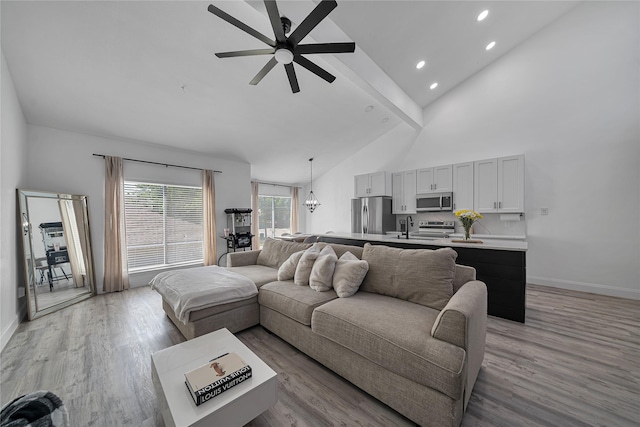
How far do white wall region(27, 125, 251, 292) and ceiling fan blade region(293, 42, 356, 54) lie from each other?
3944 millimetres

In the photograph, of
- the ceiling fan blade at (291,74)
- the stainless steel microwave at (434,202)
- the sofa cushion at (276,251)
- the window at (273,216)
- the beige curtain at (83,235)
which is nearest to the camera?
the ceiling fan blade at (291,74)

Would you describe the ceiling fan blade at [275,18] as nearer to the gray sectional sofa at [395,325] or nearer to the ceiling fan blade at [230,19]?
the ceiling fan blade at [230,19]

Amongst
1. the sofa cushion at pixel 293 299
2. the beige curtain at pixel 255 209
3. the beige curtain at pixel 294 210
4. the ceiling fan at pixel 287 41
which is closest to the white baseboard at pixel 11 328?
the sofa cushion at pixel 293 299

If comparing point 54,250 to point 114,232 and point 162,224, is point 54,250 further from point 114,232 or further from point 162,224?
point 162,224

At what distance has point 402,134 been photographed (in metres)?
5.98

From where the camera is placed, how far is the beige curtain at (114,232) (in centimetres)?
397

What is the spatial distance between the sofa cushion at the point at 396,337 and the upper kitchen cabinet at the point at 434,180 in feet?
12.3

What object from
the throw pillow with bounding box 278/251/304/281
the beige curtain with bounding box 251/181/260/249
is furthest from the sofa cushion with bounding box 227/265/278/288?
the beige curtain with bounding box 251/181/260/249

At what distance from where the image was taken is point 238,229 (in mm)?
5785

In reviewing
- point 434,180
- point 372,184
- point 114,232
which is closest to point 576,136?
point 434,180

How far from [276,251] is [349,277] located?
1.52 m

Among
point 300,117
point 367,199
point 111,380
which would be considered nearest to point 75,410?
point 111,380

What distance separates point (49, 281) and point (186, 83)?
3.27 metres

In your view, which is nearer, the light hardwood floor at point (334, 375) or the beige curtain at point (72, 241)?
the light hardwood floor at point (334, 375)
